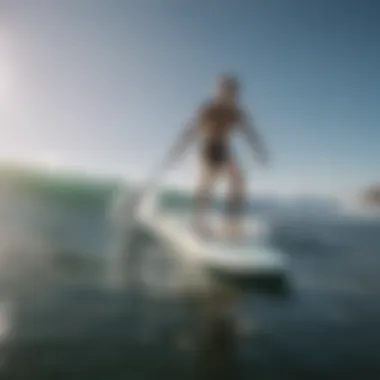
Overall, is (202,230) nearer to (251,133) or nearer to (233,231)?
(233,231)

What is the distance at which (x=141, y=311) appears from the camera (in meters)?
1.62

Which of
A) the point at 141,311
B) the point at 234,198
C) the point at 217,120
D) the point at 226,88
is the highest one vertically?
the point at 226,88

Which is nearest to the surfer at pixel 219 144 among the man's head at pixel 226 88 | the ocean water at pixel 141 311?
the man's head at pixel 226 88

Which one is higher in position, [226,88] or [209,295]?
[226,88]

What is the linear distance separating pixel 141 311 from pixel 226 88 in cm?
79

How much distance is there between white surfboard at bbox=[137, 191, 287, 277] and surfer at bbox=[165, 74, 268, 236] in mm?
43

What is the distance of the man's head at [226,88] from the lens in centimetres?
171

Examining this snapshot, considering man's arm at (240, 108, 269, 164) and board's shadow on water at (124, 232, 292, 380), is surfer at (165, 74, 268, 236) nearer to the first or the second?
man's arm at (240, 108, 269, 164)

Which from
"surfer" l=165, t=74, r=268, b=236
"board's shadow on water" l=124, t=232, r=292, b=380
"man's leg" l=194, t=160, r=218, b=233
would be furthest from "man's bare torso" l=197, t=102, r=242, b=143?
"board's shadow on water" l=124, t=232, r=292, b=380

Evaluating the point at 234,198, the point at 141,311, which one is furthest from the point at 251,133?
the point at 141,311

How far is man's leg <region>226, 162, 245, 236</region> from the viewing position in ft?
5.57

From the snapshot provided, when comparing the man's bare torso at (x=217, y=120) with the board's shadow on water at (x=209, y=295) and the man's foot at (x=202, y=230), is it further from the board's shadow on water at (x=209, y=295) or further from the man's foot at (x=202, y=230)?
the board's shadow on water at (x=209, y=295)

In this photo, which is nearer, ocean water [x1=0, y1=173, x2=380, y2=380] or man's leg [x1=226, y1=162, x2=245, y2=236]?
ocean water [x1=0, y1=173, x2=380, y2=380]

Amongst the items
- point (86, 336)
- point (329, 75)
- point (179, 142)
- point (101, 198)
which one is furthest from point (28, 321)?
point (329, 75)
